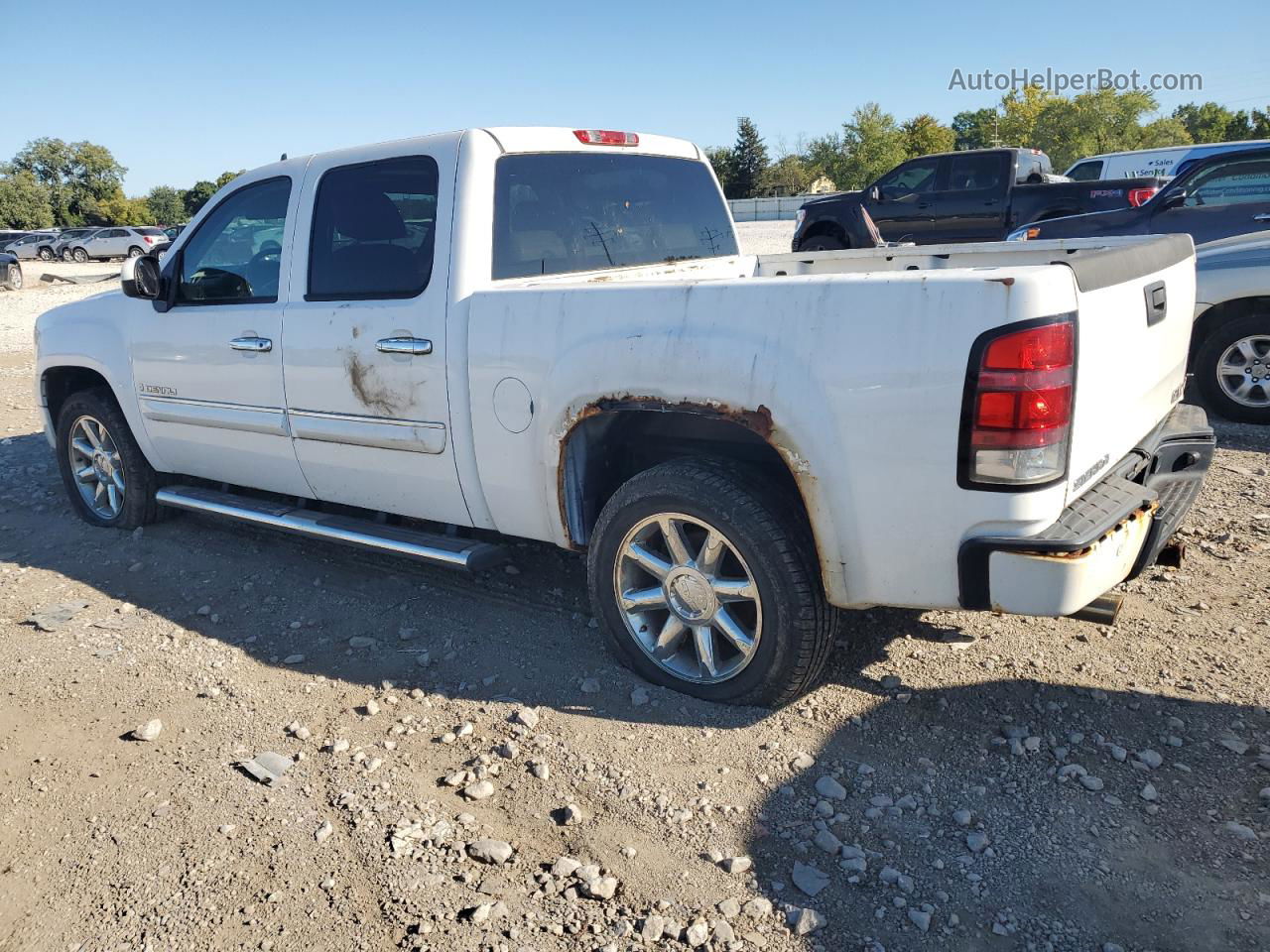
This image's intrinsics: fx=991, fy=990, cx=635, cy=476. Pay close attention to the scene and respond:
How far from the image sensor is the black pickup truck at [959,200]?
47.7 ft

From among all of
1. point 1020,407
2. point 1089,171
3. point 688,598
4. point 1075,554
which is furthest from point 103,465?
point 1089,171

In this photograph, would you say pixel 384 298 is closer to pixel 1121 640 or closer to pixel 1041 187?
pixel 1121 640

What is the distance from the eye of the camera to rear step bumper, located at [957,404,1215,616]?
107 inches

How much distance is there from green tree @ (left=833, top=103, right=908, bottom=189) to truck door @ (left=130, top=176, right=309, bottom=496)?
6903cm

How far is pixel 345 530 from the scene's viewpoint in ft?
14.4

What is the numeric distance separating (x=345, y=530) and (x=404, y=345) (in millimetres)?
985

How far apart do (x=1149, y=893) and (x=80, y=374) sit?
19.2ft

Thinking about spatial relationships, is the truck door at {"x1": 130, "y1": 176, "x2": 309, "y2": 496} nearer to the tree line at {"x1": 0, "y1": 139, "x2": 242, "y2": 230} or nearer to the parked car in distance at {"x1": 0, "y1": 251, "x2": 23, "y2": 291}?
the parked car in distance at {"x1": 0, "y1": 251, "x2": 23, "y2": 291}

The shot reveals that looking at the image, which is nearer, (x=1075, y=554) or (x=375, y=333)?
(x=1075, y=554)

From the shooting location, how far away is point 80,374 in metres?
5.79

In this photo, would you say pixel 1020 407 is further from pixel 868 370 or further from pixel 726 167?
pixel 726 167

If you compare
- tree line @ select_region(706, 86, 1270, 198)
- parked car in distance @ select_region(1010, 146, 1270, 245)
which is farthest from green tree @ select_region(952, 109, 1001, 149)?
parked car in distance @ select_region(1010, 146, 1270, 245)

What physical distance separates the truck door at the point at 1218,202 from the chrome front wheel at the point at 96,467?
8511 millimetres

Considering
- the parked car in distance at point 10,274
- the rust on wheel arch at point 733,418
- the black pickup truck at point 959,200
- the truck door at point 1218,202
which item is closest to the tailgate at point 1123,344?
the rust on wheel arch at point 733,418
